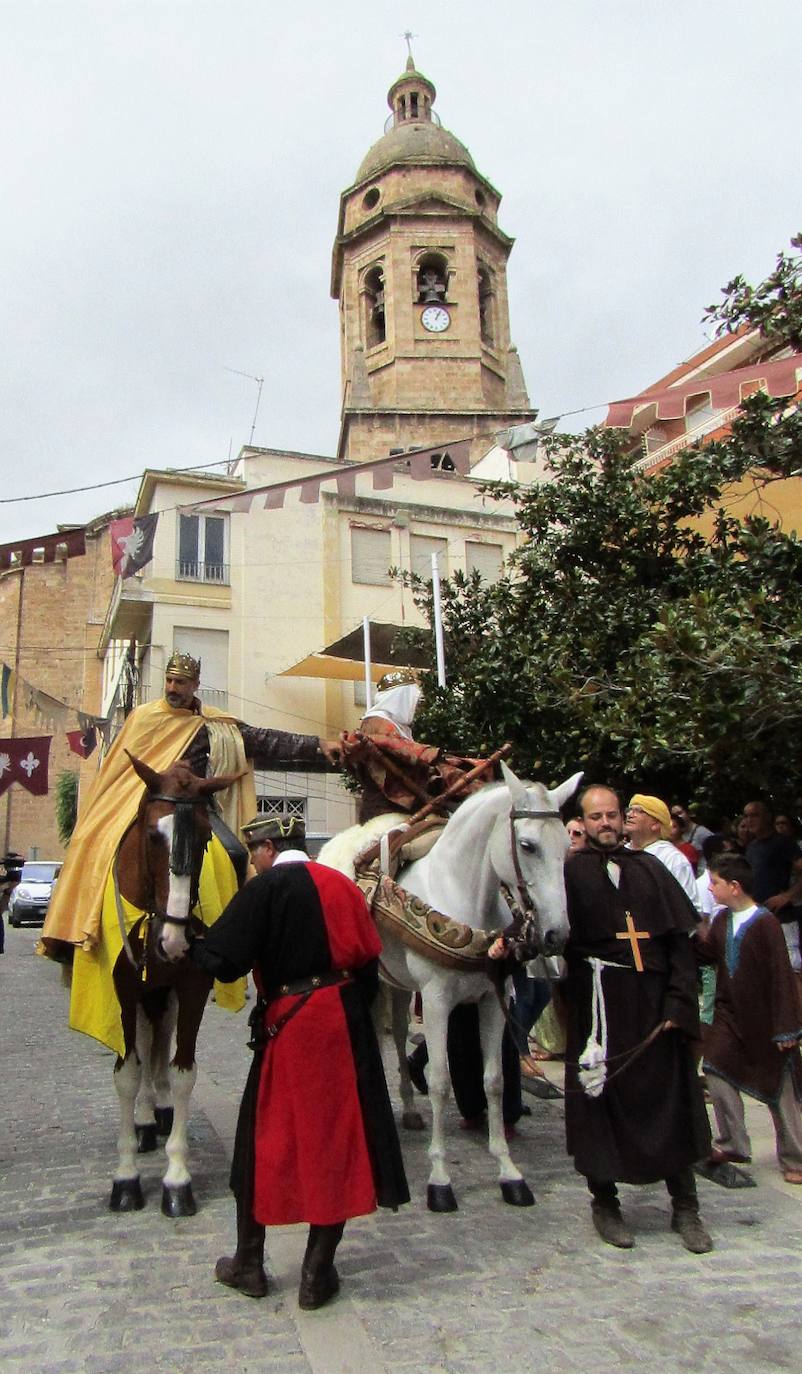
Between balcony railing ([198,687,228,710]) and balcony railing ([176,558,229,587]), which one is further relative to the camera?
balcony railing ([176,558,229,587])

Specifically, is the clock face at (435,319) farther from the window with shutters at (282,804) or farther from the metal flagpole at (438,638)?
the metal flagpole at (438,638)

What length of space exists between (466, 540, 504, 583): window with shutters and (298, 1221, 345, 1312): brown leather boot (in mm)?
25603

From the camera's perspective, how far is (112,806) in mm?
5656

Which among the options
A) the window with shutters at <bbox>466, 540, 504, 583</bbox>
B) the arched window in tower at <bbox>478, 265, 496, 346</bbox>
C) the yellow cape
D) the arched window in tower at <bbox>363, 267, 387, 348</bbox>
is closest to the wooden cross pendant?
the yellow cape

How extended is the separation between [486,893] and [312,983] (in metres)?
1.42

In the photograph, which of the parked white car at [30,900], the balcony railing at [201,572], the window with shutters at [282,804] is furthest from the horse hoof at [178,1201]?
the balcony railing at [201,572]

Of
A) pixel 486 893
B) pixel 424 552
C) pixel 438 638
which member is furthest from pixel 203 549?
pixel 486 893

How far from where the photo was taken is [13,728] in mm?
44062

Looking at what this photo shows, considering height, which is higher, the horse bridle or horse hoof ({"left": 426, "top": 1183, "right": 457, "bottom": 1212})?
the horse bridle

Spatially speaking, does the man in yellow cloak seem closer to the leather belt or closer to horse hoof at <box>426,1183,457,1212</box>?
the leather belt

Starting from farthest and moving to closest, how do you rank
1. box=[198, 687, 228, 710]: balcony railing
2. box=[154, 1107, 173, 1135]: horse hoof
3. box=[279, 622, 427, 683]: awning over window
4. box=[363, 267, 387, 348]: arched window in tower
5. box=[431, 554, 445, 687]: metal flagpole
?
box=[363, 267, 387, 348]: arched window in tower
box=[198, 687, 228, 710]: balcony railing
box=[279, 622, 427, 683]: awning over window
box=[431, 554, 445, 687]: metal flagpole
box=[154, 1107, 173, 1135]: horse hoof

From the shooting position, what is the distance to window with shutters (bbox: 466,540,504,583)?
2878 centimetres

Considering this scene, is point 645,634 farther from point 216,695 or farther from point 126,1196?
point 216,695

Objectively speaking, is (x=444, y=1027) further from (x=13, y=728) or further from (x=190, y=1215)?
(x=13, y=728)
